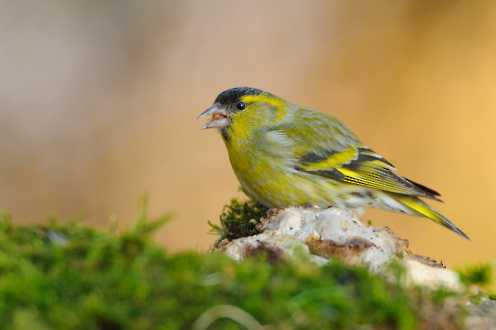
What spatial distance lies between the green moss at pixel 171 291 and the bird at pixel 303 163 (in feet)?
9.28

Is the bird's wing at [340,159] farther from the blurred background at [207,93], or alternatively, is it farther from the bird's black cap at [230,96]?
the blurred background at [207,93]

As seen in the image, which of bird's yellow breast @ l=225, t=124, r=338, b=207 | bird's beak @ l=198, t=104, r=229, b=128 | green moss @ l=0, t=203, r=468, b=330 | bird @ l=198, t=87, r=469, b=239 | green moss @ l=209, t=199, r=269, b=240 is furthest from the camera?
bird's beak @ l=198, t=104, r=229, b=128

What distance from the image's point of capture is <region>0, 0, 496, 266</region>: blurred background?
8.12 m

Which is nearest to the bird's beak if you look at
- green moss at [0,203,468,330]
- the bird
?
the bird

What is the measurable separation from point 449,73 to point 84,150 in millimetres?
4148

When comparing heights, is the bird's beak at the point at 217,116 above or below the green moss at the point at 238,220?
above

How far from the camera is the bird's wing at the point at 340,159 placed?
17.3 feet

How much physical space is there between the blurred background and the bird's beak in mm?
2502

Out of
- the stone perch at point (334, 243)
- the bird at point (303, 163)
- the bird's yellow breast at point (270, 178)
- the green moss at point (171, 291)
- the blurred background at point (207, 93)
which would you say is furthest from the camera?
the blurred background at point (207, 93)

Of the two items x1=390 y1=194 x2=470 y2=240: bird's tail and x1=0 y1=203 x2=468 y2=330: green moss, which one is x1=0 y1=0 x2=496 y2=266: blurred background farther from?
x1=0 y1=203 x2=468 y2=330: green moss

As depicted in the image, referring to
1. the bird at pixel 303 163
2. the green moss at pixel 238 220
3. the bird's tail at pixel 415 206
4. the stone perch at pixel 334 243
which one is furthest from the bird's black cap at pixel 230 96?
the stone perch at pixel 334 243

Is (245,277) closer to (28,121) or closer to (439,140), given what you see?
(439,140)

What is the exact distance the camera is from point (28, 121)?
8828 mm

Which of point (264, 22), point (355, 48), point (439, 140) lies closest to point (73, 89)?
point (264, 22)
